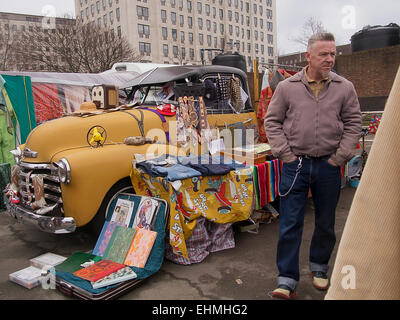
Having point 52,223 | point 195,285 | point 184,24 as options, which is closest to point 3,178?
point 52,223

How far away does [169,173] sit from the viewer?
11.6 feet

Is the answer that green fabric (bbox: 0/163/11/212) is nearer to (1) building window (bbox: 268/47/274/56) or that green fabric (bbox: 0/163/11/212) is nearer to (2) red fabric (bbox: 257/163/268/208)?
(2) red fabric (bbox: 257/163/268/208)

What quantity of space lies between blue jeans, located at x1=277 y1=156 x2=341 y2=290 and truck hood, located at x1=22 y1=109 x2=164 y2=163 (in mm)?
2281

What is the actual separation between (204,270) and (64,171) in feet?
5.62

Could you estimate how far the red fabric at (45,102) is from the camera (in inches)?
338

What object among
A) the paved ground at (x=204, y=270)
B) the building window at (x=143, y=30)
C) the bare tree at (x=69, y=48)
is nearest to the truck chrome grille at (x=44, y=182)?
the paved ground at (x=204, y=270)

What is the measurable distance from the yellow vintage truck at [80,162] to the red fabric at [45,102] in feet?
15.2

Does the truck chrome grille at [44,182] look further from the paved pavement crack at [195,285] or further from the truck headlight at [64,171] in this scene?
the paved pavement crack at [195,285]

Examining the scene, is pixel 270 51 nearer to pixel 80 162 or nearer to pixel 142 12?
pixel 142 12

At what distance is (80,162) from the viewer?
11.8 ft

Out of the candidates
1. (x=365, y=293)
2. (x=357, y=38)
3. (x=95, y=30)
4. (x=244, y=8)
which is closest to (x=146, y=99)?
(x=365, y=293)

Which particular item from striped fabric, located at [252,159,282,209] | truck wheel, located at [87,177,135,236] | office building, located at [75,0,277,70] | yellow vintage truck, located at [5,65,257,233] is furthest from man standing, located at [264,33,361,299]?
office building, located at [75,0,277,70]

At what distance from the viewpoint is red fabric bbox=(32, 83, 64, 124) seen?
859 cm
